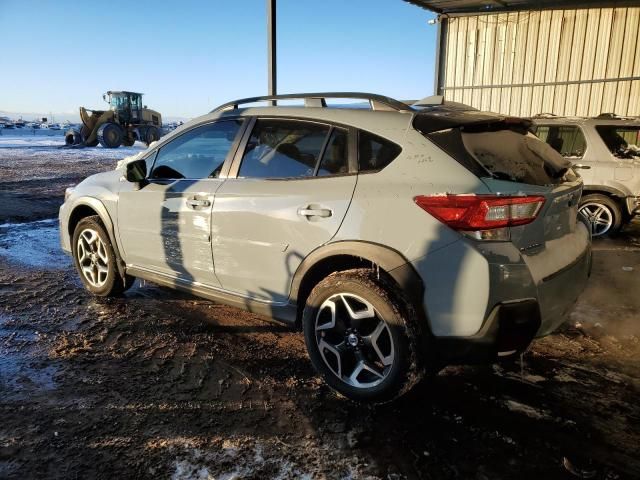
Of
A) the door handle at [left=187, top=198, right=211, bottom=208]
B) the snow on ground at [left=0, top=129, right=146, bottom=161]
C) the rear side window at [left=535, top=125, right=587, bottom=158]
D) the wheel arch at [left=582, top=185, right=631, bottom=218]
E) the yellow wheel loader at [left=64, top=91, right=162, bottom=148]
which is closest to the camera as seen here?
the door handle at [left=187, top=198, right=211, bottom=208]

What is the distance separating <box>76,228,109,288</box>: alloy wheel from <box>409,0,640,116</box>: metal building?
11.0m

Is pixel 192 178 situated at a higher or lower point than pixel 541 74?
lower

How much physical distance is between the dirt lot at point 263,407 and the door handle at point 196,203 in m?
1.03

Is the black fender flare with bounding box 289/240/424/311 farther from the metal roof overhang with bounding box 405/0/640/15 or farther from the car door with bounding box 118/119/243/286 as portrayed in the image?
the metal roof overhang with bounding box 405/0/640/15

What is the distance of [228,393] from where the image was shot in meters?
2.93

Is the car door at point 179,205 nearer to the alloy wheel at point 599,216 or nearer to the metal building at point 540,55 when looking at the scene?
the alloy wheel at point 599,216

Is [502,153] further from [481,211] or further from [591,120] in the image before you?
[591,120]

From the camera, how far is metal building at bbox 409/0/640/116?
11352mm

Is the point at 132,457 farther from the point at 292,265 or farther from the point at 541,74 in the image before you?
the point at 541,74

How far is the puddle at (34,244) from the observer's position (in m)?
5.84

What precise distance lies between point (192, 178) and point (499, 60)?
1191 cm

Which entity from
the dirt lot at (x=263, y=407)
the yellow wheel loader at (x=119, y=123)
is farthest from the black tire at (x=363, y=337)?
the yellow wheel loader at (x=119, y=123)

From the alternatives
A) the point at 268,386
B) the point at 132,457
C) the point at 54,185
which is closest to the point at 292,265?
the point at 268,386

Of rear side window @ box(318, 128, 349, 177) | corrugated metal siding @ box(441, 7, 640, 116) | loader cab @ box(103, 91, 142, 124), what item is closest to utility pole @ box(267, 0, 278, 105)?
rear side window @ box(318, 128, 349, 177)
